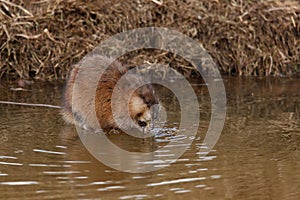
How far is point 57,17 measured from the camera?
7961mm

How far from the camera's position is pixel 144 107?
492 cm

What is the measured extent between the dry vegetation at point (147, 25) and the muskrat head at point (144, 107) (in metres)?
2.85

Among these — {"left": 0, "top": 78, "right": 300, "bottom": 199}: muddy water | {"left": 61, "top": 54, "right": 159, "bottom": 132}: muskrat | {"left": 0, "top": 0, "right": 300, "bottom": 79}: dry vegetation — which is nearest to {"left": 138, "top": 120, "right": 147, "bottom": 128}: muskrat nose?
{"left": 61, "top": 54, "right": 159, "bottom": 132}: muskrat

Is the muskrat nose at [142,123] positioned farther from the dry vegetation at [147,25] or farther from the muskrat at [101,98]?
the dry vegetation at [147,25]

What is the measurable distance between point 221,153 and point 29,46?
3.88 meters

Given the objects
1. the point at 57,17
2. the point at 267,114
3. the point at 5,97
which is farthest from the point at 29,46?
the point at 267,114

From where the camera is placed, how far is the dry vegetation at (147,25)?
7.67 meters

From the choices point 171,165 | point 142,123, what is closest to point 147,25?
point 142,123

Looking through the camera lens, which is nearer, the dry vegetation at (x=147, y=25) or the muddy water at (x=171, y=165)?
the muddy water at (x=171, y=165)

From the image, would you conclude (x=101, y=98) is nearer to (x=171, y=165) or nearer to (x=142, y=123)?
(x=142, y=123)

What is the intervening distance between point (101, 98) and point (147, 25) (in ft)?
10.9

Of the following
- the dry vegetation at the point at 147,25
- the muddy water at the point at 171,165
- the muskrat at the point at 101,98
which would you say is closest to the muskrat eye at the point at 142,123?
the muskrat at the point at 101,98

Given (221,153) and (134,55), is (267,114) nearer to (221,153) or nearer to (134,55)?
(221,153)

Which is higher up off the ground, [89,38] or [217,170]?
[89,38]
